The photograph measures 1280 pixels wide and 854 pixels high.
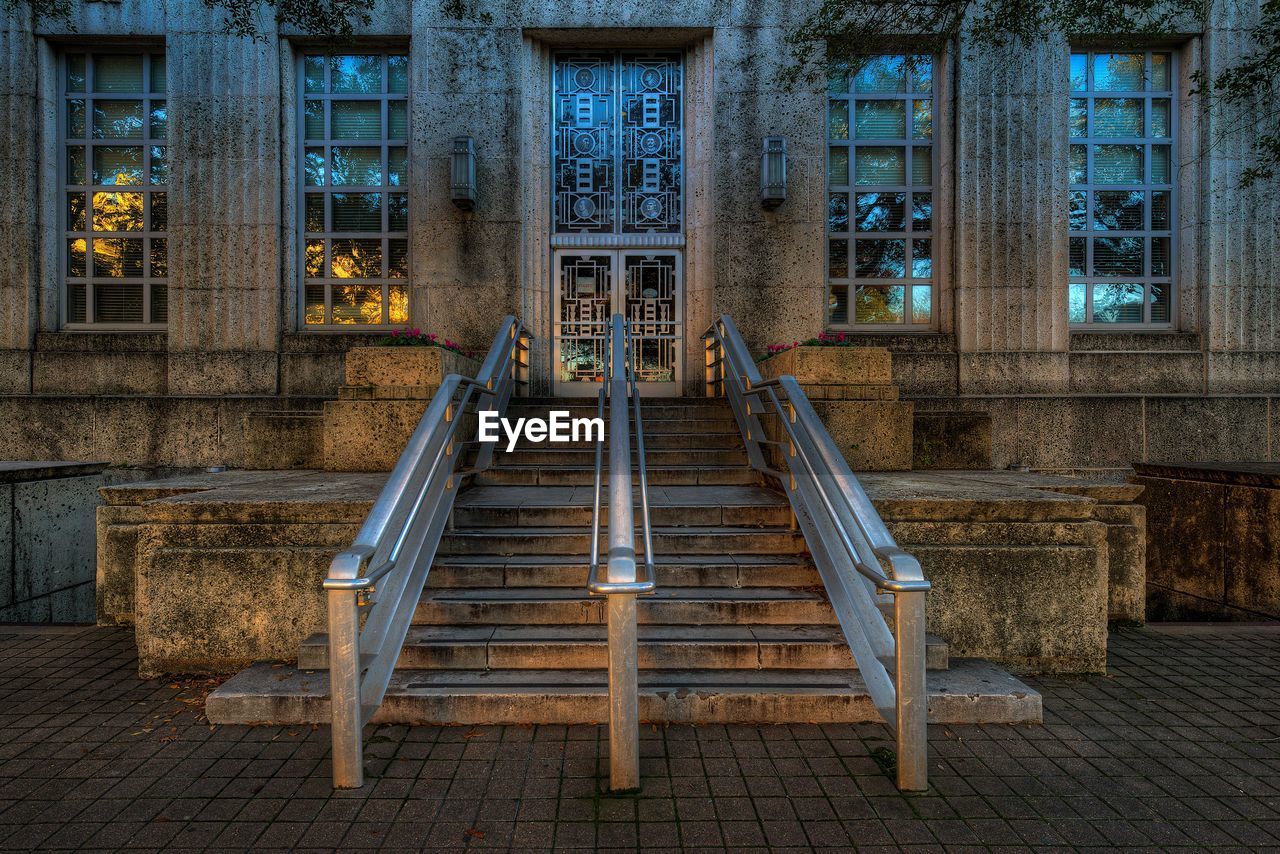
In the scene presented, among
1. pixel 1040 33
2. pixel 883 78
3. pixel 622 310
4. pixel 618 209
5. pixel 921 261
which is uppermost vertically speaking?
pixel 1040 33

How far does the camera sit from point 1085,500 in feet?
15.2

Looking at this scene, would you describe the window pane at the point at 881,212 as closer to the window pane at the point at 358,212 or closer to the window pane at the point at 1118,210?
the window pane at the point at 1118,210

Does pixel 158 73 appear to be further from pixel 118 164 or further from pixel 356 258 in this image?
pixel 356 258

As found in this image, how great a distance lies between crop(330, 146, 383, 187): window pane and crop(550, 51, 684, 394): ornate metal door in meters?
2.82

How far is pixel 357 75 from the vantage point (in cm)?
1035

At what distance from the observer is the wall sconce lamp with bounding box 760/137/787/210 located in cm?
954

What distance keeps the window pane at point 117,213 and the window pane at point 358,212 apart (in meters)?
3.13

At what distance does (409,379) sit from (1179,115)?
12.3 metres

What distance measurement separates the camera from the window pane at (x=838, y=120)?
10320mm

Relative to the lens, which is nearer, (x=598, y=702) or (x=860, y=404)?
(x=598, y=702)

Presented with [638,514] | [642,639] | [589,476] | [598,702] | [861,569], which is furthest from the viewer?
[589,476]

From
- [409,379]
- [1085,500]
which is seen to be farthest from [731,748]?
[409,379]

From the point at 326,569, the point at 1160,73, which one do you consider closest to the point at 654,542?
the point at 326,569

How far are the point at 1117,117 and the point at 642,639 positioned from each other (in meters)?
11.5
